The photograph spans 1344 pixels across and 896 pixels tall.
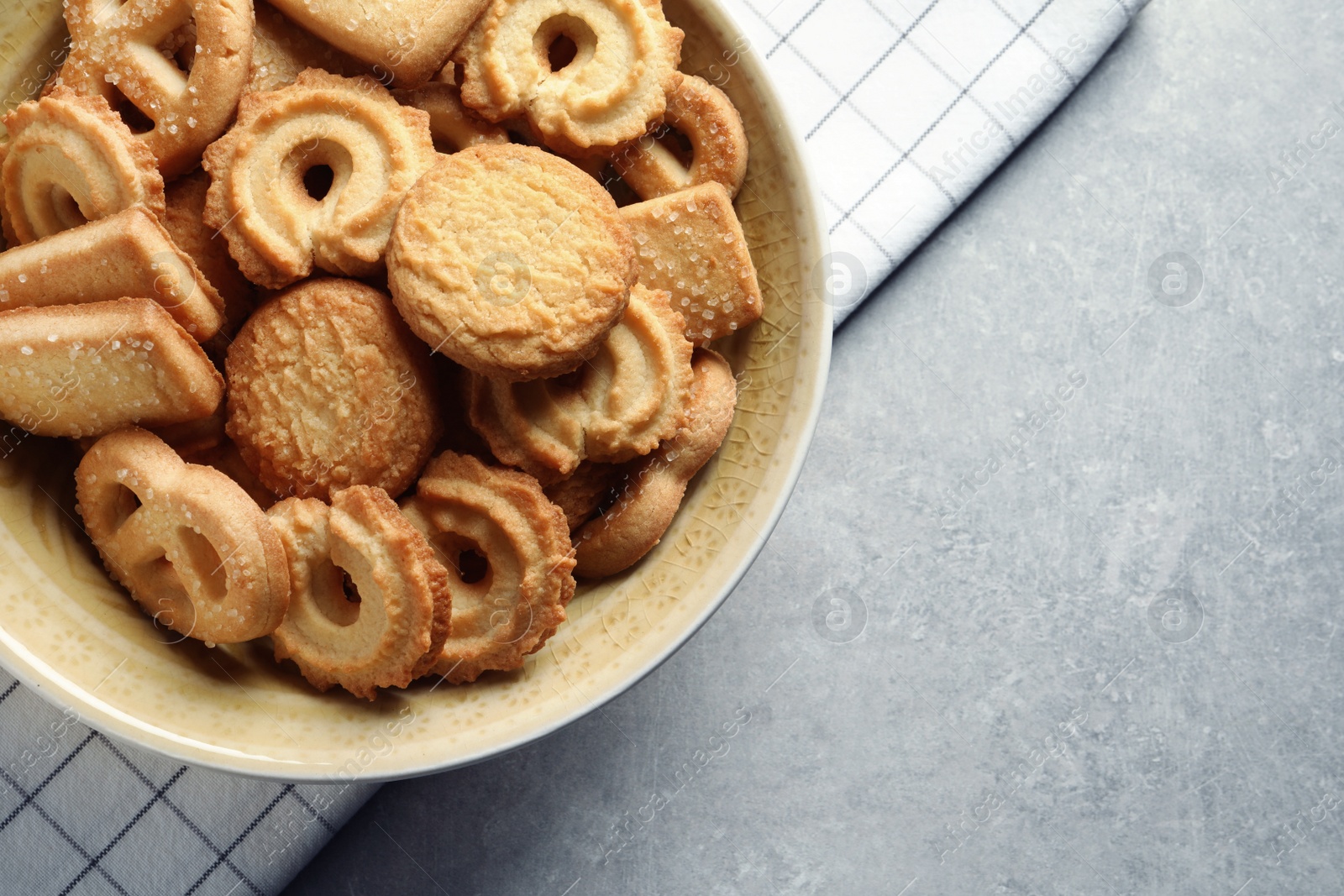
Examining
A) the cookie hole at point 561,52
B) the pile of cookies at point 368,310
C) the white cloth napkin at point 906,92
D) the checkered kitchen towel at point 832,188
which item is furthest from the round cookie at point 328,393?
the white cloth napkin at point 906,92

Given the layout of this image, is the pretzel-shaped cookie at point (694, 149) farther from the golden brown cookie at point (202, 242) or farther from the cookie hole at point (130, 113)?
the cookie hole at point (130, 113)

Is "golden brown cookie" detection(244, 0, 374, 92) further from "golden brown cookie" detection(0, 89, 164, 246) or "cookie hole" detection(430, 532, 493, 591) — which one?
"cookie hole" detection(430, 532, 493, 591)

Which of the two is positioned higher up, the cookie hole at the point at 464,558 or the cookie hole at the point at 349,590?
the cookie hole at the point at 464,558

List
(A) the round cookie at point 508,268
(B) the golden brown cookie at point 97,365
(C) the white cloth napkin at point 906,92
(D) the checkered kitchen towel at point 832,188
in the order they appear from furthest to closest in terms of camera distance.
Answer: (C) the white cloth napkin at point 906,92, (D) the checkered kitchen towel at point 832,188, (A) the round cookie at point 508,268, (B) the golden brown cookie at point 97,365

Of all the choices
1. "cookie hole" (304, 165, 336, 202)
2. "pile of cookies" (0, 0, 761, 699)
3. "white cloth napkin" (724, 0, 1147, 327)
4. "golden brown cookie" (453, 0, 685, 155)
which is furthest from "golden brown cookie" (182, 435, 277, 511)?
"white cloth napkin" (724, 0, 1147, 327)

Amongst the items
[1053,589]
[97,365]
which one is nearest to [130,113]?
[97,365]

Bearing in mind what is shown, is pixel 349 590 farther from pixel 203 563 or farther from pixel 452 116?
pixel 452 116
